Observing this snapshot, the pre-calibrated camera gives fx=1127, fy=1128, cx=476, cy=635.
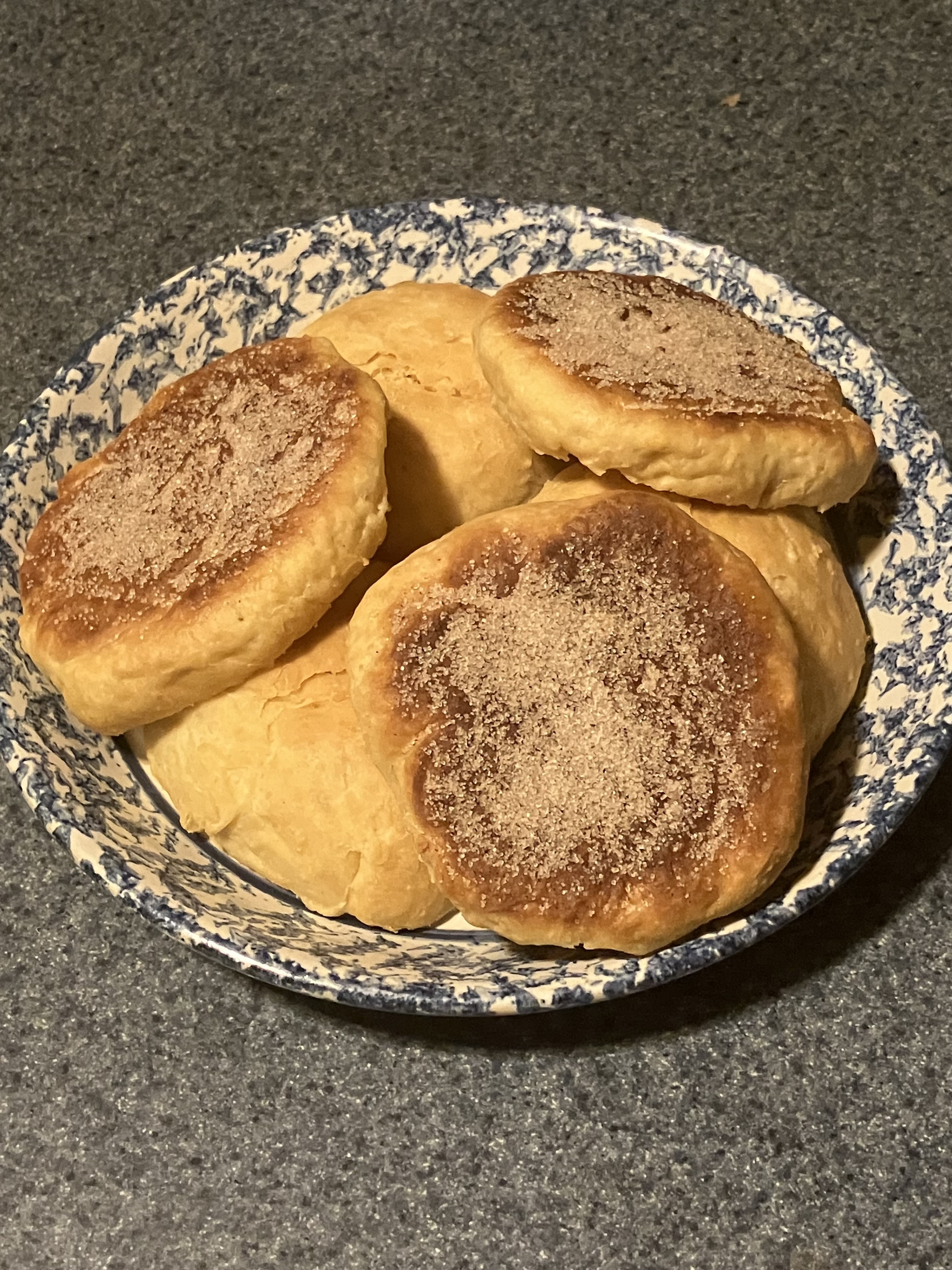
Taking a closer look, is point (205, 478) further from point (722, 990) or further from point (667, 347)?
point (722, 990)

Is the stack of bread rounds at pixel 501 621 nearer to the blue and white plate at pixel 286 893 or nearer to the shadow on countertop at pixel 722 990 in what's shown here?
the blue and white plate at pixel 286 893

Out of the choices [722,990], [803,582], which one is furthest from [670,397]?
[722,990]

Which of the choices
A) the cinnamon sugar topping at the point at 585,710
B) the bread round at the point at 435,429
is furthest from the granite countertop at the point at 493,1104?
the bread round at the point at 435,429

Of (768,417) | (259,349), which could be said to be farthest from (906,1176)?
(259,349)

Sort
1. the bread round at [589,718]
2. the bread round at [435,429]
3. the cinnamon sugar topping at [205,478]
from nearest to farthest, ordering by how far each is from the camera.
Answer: the bread round at [589,718] → the cinnamon sugar topping at [205,478] → the bread round at [435,429]

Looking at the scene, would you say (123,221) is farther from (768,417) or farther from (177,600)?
(768,417)

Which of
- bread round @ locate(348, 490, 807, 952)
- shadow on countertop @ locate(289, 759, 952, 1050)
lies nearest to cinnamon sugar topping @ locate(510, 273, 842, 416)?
bread round @ locate(348, 490, 807, 952)
